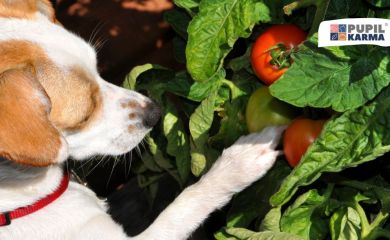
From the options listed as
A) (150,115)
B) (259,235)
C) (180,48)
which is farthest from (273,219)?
(180,48)

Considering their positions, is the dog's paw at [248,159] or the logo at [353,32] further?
the dog's paw at [248,159]

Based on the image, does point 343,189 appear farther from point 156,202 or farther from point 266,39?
point 156,202

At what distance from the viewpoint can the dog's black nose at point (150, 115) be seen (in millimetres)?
2396

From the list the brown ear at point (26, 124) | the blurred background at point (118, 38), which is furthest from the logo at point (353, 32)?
the blurred background at point (118, 38)

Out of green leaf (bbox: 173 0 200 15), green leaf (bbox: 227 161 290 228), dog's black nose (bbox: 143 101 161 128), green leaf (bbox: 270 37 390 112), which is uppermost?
green leaf (bbox: 270 37 390 112)

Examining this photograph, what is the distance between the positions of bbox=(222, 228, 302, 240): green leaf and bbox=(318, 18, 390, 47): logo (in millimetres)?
560

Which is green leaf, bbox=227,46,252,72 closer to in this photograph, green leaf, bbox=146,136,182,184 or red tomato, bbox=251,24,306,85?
red tomato, bbox=251,24,306,85

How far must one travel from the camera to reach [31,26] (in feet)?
7.09

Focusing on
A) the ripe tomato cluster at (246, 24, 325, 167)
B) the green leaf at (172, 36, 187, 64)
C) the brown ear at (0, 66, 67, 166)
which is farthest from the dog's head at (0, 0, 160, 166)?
the ripe tomato cluster at (246, 24, 325, 167)

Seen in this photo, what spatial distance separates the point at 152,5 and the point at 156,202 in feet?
3.53

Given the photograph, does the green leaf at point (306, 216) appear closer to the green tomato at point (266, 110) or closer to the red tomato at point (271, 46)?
the green tomato at point (266, 110)

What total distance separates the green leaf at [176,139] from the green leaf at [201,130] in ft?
0.34

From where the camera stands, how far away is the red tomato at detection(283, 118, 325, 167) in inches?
71.7

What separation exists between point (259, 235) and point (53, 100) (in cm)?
76
